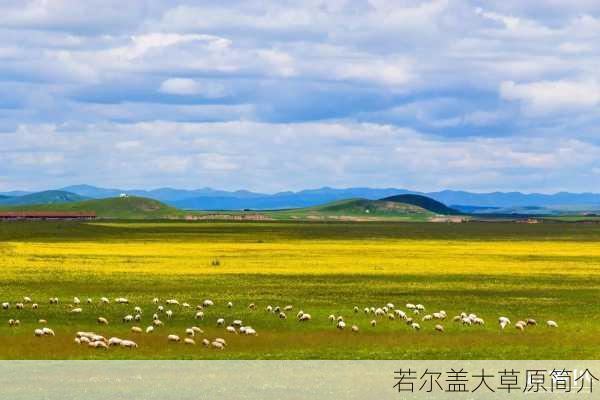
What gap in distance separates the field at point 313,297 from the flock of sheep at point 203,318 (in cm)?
33

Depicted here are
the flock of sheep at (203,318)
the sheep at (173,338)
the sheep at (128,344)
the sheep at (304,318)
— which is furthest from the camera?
the sheep at (304,318)

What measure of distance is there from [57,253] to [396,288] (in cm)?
4278

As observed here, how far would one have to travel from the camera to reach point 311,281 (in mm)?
62219

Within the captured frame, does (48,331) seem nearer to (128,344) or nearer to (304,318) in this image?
(128,344)

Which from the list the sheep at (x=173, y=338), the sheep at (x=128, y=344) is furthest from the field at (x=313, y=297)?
the sheep at (x=128, y=344)

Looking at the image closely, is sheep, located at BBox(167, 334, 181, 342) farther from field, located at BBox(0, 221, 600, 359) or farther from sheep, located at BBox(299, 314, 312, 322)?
sheep, located at BBox(299, 314, 312, 322)

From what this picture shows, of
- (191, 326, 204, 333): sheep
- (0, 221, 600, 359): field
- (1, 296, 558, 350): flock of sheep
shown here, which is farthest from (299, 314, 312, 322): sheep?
(191, 326, 204, 333): sheep

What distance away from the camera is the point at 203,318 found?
140ft

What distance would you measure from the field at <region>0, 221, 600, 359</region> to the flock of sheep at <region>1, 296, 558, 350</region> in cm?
33

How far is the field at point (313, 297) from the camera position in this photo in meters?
35.0

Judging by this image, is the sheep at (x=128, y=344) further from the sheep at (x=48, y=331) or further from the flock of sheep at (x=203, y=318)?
the sheep at (x=48, y=331)

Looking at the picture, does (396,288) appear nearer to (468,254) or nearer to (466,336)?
(466,336)

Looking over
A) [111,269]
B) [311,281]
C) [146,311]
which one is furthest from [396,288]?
[111,269]

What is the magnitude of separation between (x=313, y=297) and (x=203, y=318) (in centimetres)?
1048
